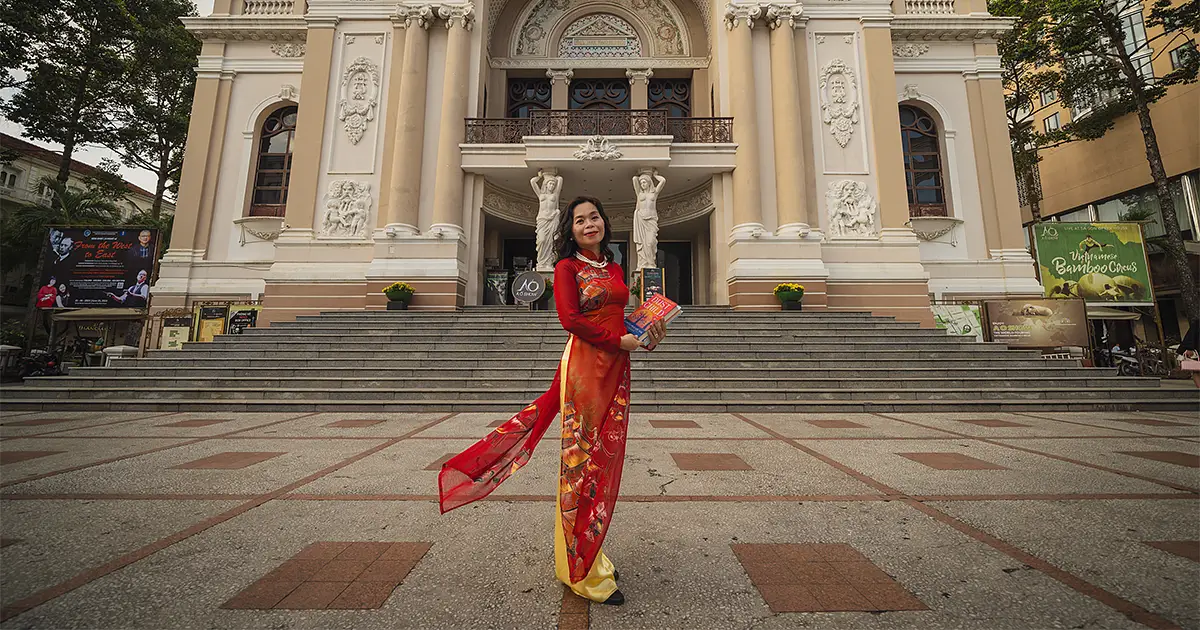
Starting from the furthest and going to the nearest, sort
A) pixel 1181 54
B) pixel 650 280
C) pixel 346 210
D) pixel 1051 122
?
1. pixel 1051 122
2. pixel 1181 54
3. pixel 346 210
4. pixel 650 280

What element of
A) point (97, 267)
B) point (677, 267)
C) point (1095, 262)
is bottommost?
point (97, 267)

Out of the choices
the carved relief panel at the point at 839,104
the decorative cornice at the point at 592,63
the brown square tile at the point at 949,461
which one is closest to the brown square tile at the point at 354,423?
the brown square tile at the point at 949,461

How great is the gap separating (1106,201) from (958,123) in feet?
35.3

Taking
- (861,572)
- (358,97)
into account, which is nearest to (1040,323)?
(861,572)

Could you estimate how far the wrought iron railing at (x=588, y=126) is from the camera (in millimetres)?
13156

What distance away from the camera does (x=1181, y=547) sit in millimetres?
1946

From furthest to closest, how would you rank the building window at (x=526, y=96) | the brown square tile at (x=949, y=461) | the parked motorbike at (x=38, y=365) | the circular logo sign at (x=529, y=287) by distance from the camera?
the building window at (x=526, y=96), the parked motorbike at (x=38, y=365), the circular logo sign at (x=529, y=287), the brown square tile at (x=949, y=461)

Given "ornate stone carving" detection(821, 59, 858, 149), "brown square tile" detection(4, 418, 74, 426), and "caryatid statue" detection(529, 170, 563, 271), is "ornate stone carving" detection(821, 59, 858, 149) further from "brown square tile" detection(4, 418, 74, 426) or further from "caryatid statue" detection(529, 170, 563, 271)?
"brown square tile" detection(4, 418, 74, 426)

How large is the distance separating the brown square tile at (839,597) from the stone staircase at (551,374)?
4749 mm

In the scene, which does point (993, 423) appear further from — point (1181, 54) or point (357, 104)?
point (1181, 54)

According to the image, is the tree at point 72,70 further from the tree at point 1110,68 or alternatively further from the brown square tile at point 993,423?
the tree at point 1110,68

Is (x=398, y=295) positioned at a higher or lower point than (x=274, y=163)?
lower

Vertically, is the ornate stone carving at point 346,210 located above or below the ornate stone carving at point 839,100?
below

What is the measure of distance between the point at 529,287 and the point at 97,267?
41.5 feet
